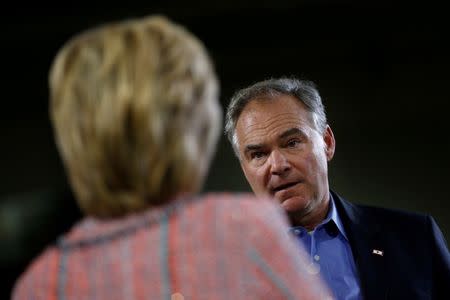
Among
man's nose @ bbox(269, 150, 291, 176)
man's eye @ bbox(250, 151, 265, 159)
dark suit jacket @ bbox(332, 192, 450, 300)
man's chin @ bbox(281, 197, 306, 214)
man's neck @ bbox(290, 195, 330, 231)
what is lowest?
dark suit jacket @ bbox(332, 192, 450, 300)

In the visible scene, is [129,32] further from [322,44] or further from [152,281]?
[322,44]

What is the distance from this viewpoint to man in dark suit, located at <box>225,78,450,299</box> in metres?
1.70

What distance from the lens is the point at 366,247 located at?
1.76 m

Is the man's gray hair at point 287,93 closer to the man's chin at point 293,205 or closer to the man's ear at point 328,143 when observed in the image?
the man's ear at point 328,143

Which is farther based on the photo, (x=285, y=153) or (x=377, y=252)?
(x=285, y=153)

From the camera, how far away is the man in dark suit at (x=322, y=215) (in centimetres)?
170

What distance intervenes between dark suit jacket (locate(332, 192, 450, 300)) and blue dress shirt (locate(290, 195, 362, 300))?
0.08 ft

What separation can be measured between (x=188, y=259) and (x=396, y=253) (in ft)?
4.20

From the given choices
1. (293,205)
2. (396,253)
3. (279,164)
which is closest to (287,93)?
(279,164)

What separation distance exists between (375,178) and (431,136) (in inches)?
15.9

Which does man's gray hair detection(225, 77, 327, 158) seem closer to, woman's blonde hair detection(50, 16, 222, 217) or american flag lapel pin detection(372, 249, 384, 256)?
american flag lapel pin detection(372, 249, 384, 256)

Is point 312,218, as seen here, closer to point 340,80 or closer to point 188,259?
point 188,259

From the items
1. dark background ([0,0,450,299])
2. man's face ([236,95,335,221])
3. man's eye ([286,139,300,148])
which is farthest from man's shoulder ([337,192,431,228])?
dark background ([0,0,450,299])

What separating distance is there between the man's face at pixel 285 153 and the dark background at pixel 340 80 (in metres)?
1.08
